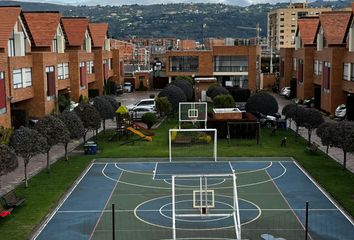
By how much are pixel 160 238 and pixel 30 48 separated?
101ft

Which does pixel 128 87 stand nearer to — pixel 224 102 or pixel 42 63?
pixel 224 102

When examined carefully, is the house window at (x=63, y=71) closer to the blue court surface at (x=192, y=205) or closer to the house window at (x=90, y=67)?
the house window at (x=90, y=67)

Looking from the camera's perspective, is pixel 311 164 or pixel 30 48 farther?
pixel 30 48

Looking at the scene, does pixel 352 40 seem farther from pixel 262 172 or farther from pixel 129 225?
pixel 129 225

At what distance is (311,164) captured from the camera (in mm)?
31969

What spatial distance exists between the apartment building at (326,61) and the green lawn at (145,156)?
943cm

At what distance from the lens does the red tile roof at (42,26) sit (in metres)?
49.6

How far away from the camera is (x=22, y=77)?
138 feet

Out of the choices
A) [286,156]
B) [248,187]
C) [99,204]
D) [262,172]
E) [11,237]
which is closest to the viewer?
[11,237]

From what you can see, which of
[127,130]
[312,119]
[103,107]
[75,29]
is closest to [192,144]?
[127,130]

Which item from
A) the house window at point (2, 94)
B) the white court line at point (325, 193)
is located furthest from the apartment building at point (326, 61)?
the house window at point (2, 94)

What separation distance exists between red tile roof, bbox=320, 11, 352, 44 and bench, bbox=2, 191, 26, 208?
37399 mm

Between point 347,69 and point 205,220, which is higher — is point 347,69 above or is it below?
above

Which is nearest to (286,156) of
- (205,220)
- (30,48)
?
(205,220)
